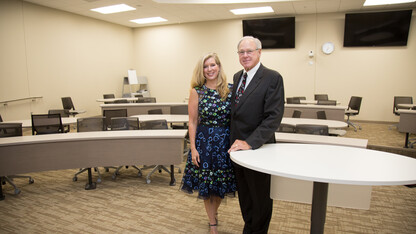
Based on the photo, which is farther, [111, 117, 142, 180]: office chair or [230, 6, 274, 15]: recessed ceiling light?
[230, 6, 274, 15]: recessed ceiling light

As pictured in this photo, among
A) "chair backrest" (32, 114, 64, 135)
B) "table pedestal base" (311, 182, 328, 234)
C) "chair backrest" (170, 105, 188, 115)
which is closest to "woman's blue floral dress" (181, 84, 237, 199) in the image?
"table pedestal base" (311, 182, 328, 234)

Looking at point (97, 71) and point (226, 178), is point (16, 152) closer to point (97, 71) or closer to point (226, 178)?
point (226, 178)

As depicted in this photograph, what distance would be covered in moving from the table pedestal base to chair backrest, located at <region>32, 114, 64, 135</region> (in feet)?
15.2

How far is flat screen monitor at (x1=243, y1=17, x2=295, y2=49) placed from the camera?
1024 cm

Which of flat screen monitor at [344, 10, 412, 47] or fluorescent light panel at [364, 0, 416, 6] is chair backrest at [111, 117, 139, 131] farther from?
flat screen monitor at [344, 10, 412, 47]

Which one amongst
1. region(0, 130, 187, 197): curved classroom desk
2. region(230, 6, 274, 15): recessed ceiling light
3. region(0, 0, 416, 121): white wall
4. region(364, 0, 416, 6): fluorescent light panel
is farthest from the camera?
region(230, 6, 274, 15): recessed ceiling light

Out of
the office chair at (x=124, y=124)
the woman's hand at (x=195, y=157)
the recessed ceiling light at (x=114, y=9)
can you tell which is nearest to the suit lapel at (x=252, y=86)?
the woman's hand at (x=195, y=157)

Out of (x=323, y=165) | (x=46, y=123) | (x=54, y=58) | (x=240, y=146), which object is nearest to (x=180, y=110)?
(x=46, y=123)

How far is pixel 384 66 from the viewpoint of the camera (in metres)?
9.52

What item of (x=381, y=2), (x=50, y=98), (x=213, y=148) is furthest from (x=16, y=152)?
(x=381, y=2)

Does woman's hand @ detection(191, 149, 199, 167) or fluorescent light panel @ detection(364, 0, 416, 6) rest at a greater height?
fluorescent light panel @ detection(364, 0, 416, 6)

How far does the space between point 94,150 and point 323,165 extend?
10.2ft

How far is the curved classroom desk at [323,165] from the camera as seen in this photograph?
1434mm

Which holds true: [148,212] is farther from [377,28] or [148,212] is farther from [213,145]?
[377,28]
